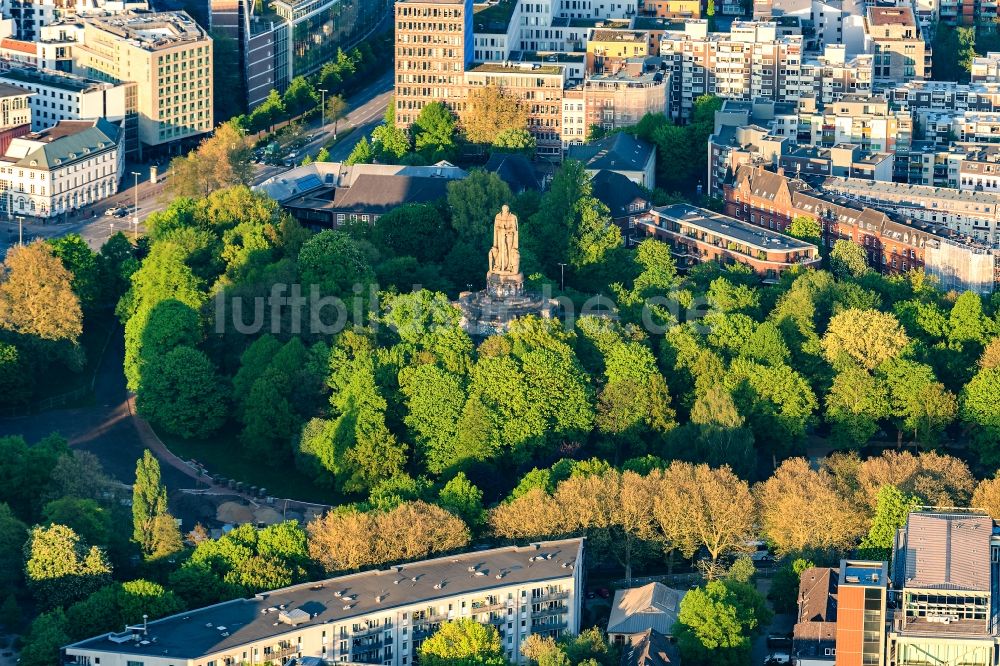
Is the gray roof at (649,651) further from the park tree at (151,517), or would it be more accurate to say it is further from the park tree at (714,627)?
the park tree at (151,517)

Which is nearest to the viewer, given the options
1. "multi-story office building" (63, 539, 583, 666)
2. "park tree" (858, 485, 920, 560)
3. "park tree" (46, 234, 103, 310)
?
"multi-story office building" (63, 539, 583, 666)

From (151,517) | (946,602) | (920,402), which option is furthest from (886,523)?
(151,517)

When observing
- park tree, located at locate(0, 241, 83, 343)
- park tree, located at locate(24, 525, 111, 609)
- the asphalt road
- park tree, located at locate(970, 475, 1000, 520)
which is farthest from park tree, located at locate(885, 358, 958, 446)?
park tree, located at locate(24, 525, 111, 609)

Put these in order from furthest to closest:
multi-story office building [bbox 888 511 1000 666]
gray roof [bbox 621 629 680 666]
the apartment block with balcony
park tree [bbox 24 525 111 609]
→ the apartment block with balcony < park tree [bbox 24 525 111 609] < gray roof [bbox 621 629 680 666] < multi-story office building [bbox 888 511 1000 666]

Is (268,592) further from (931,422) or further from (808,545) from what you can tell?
(931,422)

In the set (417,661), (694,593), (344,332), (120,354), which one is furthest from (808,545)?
(120,354)

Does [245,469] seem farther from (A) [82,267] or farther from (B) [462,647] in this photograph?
(B) [462,647]

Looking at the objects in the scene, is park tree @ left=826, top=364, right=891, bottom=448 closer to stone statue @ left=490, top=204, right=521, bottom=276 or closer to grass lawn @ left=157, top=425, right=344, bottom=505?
stone statue @ left=490, top=204, right=521, bottom=276
